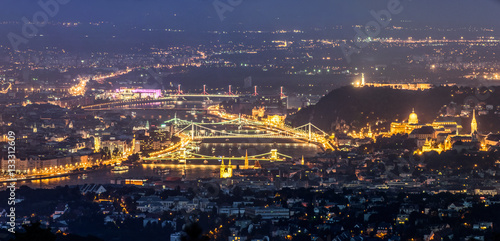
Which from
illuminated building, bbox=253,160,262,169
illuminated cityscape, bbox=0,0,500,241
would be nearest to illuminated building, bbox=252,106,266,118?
illuminated cityscape, bbox=0,0,500,241

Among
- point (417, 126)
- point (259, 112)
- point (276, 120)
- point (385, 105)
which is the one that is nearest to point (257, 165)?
point (417, 126)

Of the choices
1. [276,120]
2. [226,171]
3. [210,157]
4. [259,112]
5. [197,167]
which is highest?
[259,112]

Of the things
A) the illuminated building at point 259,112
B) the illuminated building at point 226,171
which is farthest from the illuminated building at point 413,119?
the illuminated building at point 226,171

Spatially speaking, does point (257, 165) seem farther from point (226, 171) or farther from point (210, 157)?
point (210, 157)

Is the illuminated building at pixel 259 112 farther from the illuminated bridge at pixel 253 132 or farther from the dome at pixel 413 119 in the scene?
the dome at pixel 413 119

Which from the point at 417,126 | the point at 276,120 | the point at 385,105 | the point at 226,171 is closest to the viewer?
the point at 226,171
